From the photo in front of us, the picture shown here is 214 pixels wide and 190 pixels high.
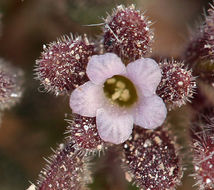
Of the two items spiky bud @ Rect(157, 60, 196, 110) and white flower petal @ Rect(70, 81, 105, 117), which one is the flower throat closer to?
white flower petal @ Rect(70, 81, 105, 117)

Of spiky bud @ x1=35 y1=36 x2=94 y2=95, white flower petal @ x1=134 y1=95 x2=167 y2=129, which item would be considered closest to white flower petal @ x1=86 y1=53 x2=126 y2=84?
spiky bud @ x1=35 y1=36 x2=94 y2=95

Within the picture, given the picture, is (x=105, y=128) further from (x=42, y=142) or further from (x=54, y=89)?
(x=42, y=142)

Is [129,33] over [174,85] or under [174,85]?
over

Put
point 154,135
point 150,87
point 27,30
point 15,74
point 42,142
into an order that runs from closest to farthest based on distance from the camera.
A: point 150,87, point 154,135, point 15,74, point 42,142, point 27,30

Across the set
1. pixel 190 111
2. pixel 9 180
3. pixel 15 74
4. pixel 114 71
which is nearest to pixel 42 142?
pixel 9 180

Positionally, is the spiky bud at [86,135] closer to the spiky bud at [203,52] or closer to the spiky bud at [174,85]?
the spiky bud at [174,85]

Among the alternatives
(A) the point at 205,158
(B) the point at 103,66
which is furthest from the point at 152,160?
(B) the point at 103,66

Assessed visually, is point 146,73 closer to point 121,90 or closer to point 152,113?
point 152,113
